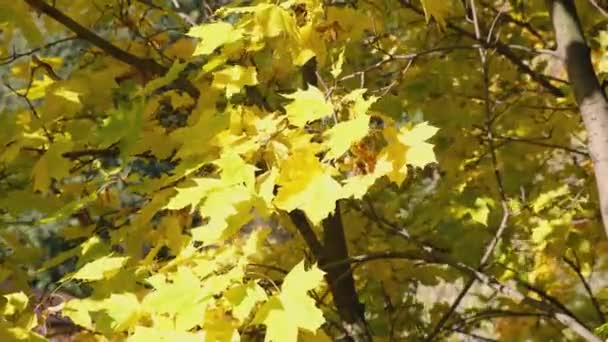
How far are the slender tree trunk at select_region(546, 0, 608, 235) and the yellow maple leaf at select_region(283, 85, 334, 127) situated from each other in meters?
0.89

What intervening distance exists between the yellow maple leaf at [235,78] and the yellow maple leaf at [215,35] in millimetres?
117

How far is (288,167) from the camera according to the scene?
69.1 inches

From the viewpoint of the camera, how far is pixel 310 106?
1810 millimetres

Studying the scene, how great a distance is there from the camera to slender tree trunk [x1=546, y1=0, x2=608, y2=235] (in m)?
2.25

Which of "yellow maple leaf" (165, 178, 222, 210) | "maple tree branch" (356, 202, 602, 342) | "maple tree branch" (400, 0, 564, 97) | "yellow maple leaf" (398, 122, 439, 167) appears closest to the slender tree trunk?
"maple tree branch" (400, 0, 564, 97)

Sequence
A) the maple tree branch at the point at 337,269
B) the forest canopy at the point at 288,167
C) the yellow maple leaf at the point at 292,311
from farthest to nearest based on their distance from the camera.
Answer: the maple tree branch at the point at 337,269 < the forest canopy at the point at 288,167 < the yellow maple leaf at the point at 292,311

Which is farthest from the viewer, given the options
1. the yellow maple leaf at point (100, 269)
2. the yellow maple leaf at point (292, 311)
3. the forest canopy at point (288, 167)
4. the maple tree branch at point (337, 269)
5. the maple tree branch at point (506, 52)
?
the maple tree branch at point (337, 269)

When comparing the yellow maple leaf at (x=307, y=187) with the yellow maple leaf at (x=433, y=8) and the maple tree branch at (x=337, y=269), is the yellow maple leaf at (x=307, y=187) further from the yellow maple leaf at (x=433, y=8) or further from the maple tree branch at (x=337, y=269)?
the maple tree branch at (x=337, y=269)

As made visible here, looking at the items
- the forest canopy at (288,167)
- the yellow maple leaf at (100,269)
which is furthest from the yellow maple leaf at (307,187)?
the yellow maple leaf at (100,269)

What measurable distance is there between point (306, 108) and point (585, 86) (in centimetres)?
95

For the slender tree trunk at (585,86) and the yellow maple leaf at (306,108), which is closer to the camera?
the yellow maple leaf at (306,108)

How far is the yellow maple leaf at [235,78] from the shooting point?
2080mm

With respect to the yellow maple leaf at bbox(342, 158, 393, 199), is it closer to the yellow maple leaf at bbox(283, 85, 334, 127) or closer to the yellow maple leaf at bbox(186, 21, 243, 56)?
the yellow maple leaf at bbox(283, 85, 334, 127)

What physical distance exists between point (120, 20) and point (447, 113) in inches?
51.2
